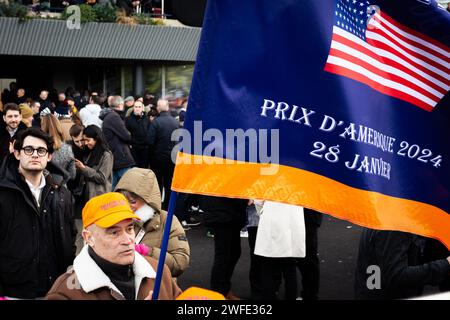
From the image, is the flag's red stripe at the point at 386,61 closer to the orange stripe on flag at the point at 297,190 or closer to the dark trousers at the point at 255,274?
the orange stripe on flag at the point at 297,190

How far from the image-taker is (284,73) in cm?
277

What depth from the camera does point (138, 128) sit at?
10.6 meters

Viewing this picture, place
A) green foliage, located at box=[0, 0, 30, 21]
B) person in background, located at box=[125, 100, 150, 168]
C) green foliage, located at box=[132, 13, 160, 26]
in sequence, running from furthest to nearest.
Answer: green foliage, located at box=[132, 13, 160, 26] → green foliage, located at box=[0, 0, 30, 21] → person in background, located at box=[125, 100, 150, 168]

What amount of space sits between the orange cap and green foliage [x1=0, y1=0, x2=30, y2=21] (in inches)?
771

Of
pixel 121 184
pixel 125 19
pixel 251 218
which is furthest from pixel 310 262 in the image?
pixel 125 19

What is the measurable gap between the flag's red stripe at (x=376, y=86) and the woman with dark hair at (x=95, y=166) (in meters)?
4.00

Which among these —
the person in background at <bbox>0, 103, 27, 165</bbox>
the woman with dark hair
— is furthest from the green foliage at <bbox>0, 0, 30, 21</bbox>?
the woman with dark hair

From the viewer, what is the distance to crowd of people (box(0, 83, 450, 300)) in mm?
2932

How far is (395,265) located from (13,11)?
20019 mm

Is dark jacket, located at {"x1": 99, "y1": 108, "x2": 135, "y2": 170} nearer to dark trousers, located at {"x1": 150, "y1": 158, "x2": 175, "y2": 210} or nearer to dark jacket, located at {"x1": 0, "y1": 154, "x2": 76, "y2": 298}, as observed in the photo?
dark trousers, located at {"x1": 150, "y1": 158, "x2": 175, "y2": 210}

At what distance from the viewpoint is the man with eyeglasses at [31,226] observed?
3.99 m

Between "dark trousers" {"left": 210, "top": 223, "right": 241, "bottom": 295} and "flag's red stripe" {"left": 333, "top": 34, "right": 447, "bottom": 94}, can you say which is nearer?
"flag's red stripe" {"left": 333, "top": 34, "right": 447, "bottom": 94}

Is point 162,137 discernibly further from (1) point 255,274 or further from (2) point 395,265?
(2) point 395,265

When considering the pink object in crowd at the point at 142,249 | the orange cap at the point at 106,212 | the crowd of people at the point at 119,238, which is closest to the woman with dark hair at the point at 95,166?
the crowd of people at the point at 119,238
